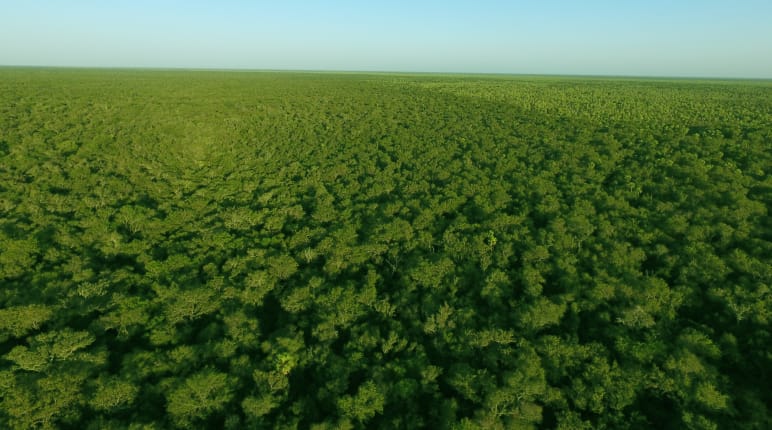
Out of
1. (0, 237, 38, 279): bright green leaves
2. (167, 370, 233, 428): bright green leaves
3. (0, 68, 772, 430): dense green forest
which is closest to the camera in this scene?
(167, 370, 233, 428): bright green leaves

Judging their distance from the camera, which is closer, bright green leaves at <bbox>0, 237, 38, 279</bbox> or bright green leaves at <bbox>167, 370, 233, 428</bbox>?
bright green leaves at <bbox>167, 370, 233, 428</bbox>

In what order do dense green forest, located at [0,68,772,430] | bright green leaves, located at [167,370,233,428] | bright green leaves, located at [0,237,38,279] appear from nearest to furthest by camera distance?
bright green leaves, located at [167,370,233,428] < dense green forest, located at [0,68,772,430] < bright green leaves, located at [0,237,38,279]

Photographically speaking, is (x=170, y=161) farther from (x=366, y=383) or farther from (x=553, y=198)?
(x=553, y=198)

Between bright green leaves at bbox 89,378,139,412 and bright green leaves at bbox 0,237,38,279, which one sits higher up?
bright green leaves at bbox 0,237,38,279

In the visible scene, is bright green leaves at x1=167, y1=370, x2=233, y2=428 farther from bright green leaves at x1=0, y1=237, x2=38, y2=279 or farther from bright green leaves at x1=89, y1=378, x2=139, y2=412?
bright green leaves at x1=0, y1=237, x2=38, y2=279

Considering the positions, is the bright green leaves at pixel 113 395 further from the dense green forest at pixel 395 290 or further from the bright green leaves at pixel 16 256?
the bright green leaves at pixel 16 256

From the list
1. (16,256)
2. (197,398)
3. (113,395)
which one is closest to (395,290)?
(197,398)

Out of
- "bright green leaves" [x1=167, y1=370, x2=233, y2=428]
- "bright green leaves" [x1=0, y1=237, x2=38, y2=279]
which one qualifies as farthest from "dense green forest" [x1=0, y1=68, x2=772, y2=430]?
"bright green leaves" [x1=0, y1=237, x2=38, y2=279]
